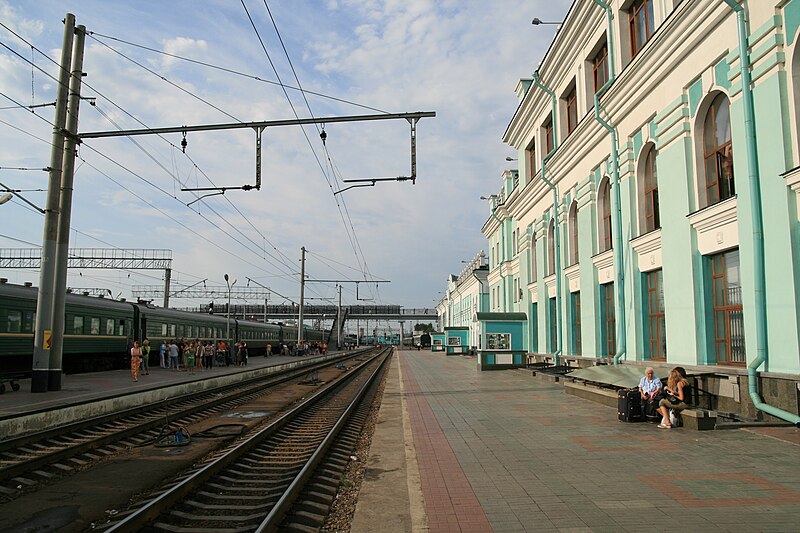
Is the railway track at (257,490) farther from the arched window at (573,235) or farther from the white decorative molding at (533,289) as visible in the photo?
the white decorative molding at (533,289)

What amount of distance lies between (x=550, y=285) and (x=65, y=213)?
1918 cm

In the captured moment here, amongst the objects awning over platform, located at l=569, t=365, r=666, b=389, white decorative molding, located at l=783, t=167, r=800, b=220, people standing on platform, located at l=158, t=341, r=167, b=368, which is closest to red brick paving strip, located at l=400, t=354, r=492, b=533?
awning over platform, located at l=569, t=365, r=666, b=389

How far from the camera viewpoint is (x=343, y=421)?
39.5ft

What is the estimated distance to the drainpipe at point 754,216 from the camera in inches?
408

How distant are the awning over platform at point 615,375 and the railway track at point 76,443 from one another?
9.12 metres

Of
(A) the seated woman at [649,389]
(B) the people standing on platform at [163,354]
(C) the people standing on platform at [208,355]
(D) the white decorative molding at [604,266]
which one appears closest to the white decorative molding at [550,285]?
(D) the white decorative molding at [604,266]

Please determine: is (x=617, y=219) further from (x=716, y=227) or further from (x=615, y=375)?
(x=615, y=375)

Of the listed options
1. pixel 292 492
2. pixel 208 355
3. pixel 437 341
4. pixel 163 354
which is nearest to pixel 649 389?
pixel 292 492

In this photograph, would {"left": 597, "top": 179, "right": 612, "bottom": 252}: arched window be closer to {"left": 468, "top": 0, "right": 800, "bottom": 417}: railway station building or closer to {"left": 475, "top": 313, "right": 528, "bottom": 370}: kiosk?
{"left": 468, "top": 0, "right": 800, "bottom": 417}: railway station building

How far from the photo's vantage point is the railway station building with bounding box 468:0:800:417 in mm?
10188

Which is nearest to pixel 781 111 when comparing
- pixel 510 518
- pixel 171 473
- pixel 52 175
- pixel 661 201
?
pixel 661 201

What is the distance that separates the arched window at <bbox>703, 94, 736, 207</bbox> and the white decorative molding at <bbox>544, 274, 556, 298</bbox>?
12.9m

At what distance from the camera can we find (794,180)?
385 inches

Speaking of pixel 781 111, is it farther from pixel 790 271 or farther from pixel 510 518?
pixel 510 518
